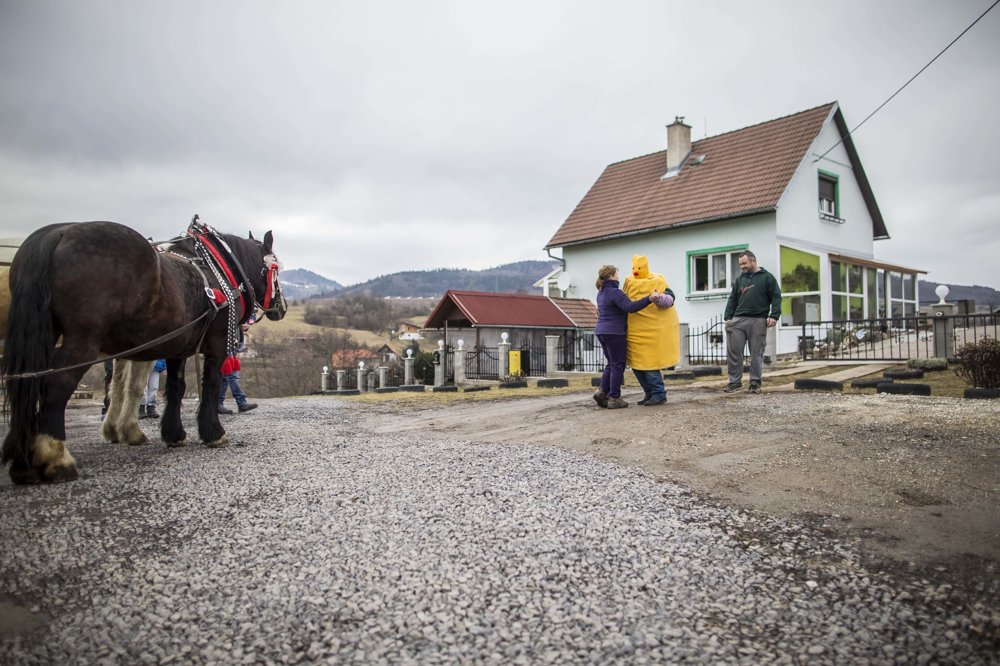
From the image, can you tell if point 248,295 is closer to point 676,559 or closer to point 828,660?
point 676,559

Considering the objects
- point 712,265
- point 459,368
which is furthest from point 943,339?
point 459,368

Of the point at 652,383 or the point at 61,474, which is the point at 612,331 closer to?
the point at 652,383

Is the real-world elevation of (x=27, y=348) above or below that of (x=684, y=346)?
above

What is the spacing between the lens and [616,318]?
26.4ft

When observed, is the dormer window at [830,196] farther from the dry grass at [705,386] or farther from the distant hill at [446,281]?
the distant hill at [446,281]

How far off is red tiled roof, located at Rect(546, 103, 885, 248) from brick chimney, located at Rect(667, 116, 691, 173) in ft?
1.32

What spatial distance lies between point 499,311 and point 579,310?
350 centimetres

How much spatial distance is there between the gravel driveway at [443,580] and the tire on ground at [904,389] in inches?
232

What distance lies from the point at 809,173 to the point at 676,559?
2098 centimetres

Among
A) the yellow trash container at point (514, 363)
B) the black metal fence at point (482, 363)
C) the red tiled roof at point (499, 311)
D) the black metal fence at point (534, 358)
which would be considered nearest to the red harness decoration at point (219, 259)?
the yellow trash container at point (514, 363)

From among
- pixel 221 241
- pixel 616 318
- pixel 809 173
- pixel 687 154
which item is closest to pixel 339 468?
pixel 221 241

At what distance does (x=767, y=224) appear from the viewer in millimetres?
19297

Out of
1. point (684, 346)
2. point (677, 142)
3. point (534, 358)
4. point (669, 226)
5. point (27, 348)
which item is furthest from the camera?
point (677, 142)

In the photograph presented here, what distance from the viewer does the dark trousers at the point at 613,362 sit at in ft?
26.4
